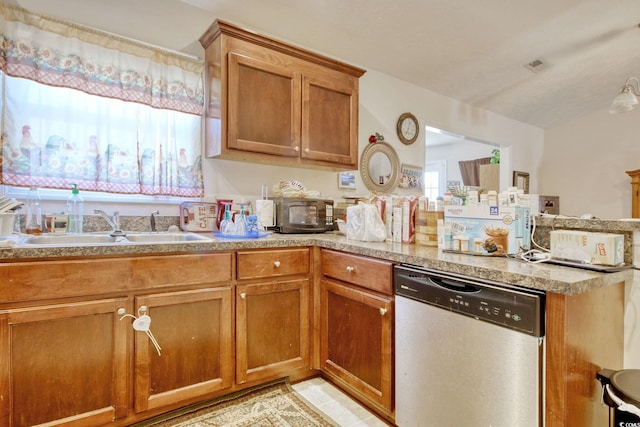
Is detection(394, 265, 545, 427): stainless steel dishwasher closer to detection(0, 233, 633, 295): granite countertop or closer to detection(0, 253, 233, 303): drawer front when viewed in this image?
detection(0, 233, 633, 295): granite countertop

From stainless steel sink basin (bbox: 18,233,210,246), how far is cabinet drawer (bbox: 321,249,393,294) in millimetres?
672

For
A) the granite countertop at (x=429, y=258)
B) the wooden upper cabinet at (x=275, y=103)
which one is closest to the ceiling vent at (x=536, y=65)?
the wooden upper cabinet at (x=275, y=103)

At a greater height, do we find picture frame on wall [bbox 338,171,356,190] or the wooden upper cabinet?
the wooden upper cabinet

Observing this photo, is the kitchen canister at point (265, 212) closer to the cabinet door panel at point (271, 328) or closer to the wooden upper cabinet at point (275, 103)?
the wooden upper cabinet at point (275, 103)

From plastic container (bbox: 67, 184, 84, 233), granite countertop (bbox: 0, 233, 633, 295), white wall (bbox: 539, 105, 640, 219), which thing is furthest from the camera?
white wall (bbox: 539, 105, 640, 219)

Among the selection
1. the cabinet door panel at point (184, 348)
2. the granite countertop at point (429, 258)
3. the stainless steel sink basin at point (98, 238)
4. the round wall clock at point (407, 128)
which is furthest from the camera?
the round wall clock at point (407, 128)

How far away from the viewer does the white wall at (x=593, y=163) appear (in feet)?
15.7

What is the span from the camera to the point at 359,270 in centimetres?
168

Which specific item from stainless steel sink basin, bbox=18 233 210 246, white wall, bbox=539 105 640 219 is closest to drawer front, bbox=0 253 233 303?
stainless steel sink basin, bbox=18 233 210 246

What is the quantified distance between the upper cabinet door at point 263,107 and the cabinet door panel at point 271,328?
899 millimetres

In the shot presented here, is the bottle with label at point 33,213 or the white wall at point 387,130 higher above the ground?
the white wall at point 387,130

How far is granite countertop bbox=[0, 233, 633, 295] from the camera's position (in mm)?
1016

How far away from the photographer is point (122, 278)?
1472mm

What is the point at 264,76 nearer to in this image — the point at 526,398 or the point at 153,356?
the point at 153,356
